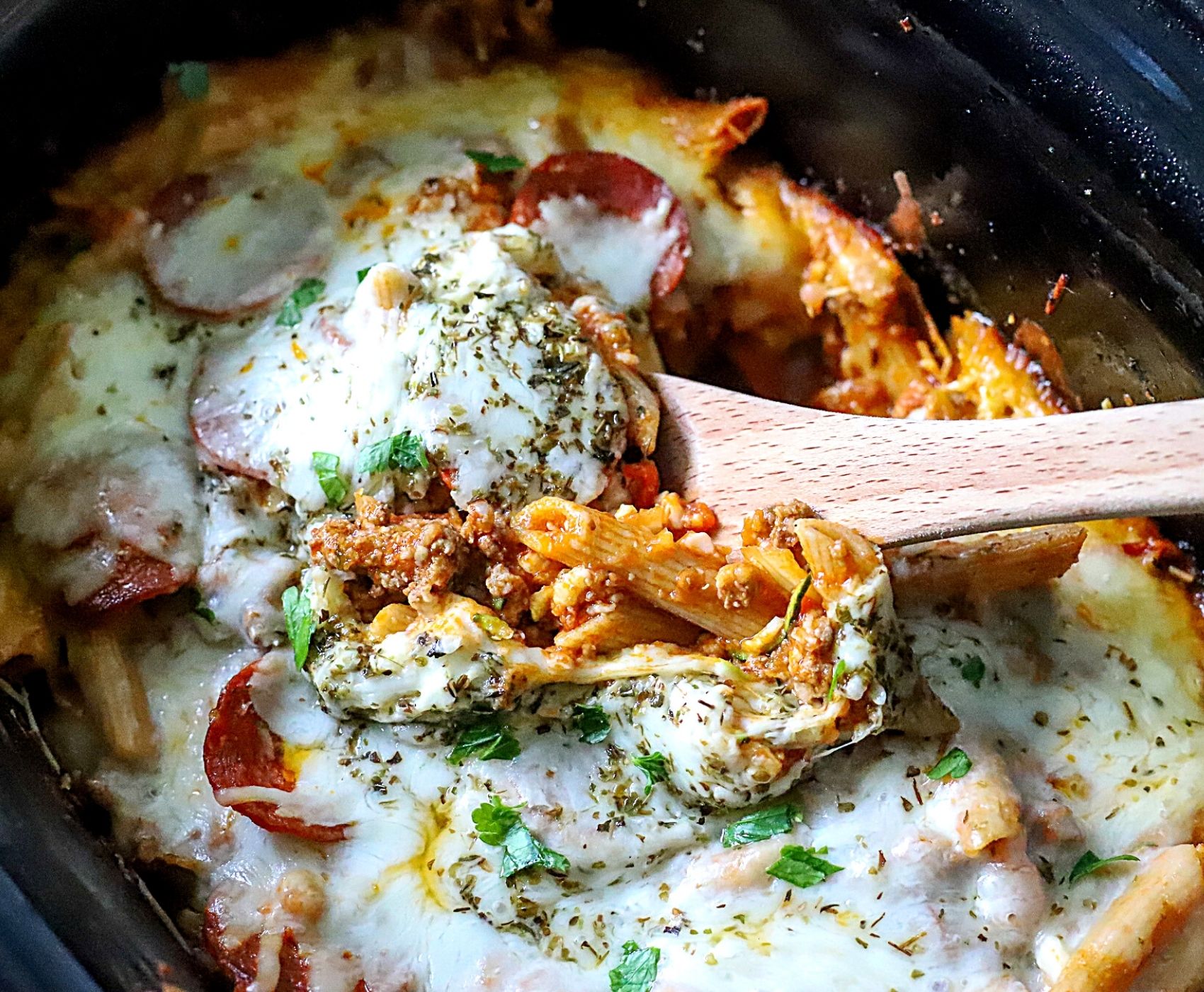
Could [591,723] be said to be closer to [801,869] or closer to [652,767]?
[652,767]

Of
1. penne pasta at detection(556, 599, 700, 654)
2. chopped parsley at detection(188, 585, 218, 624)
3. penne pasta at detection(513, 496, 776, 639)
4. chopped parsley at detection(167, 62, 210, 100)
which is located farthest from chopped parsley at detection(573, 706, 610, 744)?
chopped parsley at detection(167, 62, 210, 100)

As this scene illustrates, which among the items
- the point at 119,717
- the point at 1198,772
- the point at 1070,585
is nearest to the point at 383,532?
the point at 119,717

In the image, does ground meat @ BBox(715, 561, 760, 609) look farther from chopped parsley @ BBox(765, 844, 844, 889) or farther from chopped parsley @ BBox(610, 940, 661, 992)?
chopped parsley @ BBox(610, 940, 661, 992)

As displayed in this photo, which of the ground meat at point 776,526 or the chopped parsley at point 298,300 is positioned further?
the chopped parsley at point 298,300

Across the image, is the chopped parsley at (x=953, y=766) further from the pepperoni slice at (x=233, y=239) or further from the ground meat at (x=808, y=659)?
the pepperoni slice at (x=233, y=239)

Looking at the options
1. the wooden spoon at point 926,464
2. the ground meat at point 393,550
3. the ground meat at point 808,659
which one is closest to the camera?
the wooden spoon at point 926,464

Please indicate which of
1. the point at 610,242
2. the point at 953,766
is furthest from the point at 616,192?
the point at 953,766

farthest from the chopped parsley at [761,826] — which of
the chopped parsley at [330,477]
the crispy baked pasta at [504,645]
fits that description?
the chopped parsley at [330,477]
